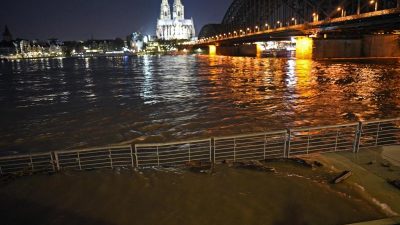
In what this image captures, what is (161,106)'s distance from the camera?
93.4 ft

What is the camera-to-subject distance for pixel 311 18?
10750 centimetres

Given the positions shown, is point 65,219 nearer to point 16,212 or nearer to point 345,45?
point 16,212

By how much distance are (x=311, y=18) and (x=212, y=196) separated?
110 meters

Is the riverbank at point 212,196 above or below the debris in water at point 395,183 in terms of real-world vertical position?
below

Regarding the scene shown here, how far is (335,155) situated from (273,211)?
13.1 feet

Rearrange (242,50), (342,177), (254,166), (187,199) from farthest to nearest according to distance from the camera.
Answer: (242,50), (254,166), (342,177), (187,199)

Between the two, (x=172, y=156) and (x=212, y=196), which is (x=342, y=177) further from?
(x=172, y=156)

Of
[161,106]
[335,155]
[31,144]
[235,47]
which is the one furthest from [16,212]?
[235,47]

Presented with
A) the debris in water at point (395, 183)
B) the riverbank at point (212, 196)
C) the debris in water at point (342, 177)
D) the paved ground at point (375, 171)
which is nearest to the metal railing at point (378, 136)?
→ the paved ground at point (375, 171)

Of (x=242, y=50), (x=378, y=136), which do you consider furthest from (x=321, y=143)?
(x=242, y=50)

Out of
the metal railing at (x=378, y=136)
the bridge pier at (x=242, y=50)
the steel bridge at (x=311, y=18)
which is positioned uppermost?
the steel bridge at (x=311, y=18)

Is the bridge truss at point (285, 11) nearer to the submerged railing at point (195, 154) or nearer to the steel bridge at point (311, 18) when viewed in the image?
the steel bridge at point (311, 18)

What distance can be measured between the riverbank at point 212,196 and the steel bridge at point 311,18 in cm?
5357

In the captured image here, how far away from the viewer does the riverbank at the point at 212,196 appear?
7520 mm
